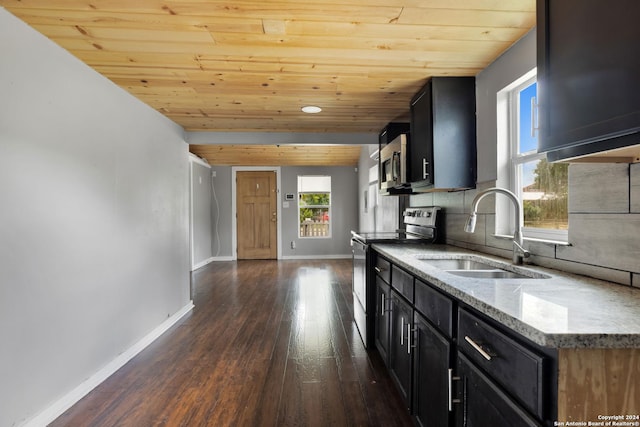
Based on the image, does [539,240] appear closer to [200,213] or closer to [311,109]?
[311,109]

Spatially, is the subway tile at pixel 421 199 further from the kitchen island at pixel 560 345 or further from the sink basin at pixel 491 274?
the kitchen island at pixel 560 345

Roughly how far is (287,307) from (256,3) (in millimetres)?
3036

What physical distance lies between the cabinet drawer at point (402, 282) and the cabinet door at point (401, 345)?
46mm

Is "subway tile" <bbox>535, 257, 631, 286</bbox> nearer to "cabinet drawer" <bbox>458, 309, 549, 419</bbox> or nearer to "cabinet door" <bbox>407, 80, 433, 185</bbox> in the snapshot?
"cabinet drawer" <bbox>458, 309, 549, 419</bbox>

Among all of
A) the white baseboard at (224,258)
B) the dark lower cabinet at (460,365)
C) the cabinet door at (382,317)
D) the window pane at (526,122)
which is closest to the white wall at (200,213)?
the white baseboard at (224,258)

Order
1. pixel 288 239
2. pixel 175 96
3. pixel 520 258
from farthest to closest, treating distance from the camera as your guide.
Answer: pixel 288 239, pixel 175 96, pixel 520 258

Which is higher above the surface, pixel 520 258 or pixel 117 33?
pixel 117 33

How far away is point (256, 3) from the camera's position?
1.41 m

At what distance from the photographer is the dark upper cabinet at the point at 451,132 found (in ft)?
7.14

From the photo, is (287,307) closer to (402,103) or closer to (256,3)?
(402,103)

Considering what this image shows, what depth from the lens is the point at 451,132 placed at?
2.19m

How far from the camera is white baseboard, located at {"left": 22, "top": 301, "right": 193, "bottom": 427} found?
1.66 m

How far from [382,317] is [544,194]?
1272mm

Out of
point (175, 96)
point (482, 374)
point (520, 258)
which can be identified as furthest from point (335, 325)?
point (175, 96)
